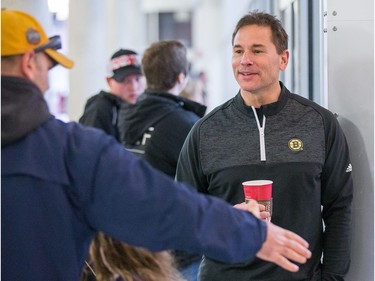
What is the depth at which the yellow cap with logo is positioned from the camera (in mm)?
2227

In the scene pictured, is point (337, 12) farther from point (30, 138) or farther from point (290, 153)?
point (30, 138)

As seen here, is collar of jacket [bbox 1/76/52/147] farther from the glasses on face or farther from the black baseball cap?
the black baseball cap

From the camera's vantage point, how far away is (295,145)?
3.04 metres

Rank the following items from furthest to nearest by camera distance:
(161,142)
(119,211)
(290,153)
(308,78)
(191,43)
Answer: (191,43) → (308,78) → (161,142) → (290,153) → (119,211)

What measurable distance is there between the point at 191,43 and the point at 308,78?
124 ft

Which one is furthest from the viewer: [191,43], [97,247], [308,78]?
[191,43]

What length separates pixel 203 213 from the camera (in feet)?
7.08

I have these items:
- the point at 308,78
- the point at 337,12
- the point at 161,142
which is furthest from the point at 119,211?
the point at 308,78

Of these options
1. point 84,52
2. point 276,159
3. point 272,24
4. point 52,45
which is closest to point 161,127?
point 272,24

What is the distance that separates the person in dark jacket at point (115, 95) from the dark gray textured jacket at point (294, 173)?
3.12 metres

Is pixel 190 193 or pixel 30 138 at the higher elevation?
pixel 30 138

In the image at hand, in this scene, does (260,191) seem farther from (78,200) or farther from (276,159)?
(78,200)

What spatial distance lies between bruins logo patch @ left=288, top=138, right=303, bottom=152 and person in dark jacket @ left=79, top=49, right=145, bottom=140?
10.6ft

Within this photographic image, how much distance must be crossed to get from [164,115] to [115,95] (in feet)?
6.18
